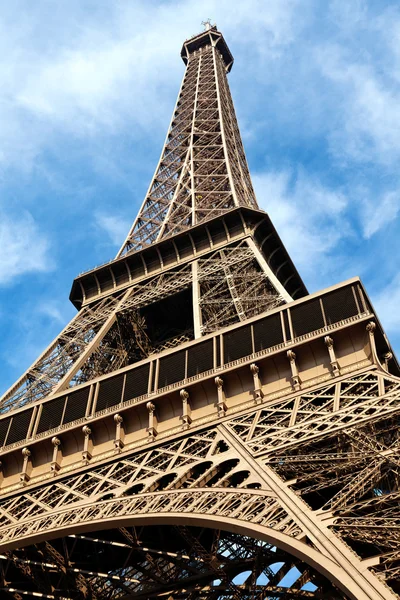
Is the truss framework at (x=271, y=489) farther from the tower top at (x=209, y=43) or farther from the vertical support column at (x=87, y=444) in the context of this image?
the tower top at (x=209, y=43)

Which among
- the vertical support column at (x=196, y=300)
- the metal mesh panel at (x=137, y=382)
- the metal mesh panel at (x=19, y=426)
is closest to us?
the metal mesh panel at (x=137, y=382)

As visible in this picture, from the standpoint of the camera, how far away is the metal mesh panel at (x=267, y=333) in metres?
24.4

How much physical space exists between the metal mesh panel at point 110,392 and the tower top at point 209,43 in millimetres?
54623

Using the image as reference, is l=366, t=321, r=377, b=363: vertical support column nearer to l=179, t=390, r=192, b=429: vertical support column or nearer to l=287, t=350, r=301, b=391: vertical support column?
l=287, t=350, r=301, b=391: vertical support column

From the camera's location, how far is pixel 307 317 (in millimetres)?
24453

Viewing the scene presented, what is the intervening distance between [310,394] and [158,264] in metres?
21.4

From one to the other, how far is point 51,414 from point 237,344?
21.7 feet

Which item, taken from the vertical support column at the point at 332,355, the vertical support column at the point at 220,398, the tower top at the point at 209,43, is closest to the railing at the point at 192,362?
the vertical support column at the point at 332,355

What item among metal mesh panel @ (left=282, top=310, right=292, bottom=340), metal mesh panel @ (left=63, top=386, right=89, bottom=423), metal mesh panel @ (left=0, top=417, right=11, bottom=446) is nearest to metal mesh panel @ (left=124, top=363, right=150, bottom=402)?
metal mesh panel @ (left=63, top=386, right=89, bottom=423)

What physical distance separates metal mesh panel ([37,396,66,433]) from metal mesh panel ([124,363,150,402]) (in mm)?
2401

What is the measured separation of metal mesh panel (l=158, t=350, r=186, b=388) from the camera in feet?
83.0

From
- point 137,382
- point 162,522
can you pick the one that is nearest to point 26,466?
point 137,382

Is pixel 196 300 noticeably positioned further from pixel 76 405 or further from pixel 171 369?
pixel 76 405

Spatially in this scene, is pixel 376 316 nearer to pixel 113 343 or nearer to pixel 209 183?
pixel 113 343
